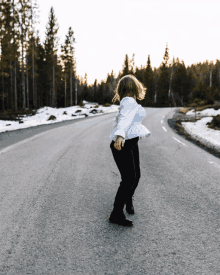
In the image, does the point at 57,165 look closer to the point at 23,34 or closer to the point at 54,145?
the point at 54,145

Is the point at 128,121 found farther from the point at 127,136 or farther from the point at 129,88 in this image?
the point at 129,88

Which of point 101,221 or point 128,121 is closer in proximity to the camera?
point 128,121

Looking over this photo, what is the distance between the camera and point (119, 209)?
3.03m

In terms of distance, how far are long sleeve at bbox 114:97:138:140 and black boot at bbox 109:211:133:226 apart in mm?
1070

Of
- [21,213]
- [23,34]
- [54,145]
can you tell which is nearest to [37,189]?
[21,213]

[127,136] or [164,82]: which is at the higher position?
[164,82]

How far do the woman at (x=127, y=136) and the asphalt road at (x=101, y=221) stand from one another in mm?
404

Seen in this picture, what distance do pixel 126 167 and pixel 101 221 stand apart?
80 cm

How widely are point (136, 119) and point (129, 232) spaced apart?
4.45 feet

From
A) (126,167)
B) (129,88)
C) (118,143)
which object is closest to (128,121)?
(118,143)

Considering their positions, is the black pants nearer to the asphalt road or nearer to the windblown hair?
the asphalt road

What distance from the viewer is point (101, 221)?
312cm

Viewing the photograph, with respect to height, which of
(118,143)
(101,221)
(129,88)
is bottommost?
(101,221)

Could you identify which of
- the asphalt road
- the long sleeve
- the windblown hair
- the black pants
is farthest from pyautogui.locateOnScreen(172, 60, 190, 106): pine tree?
the long sleeve
